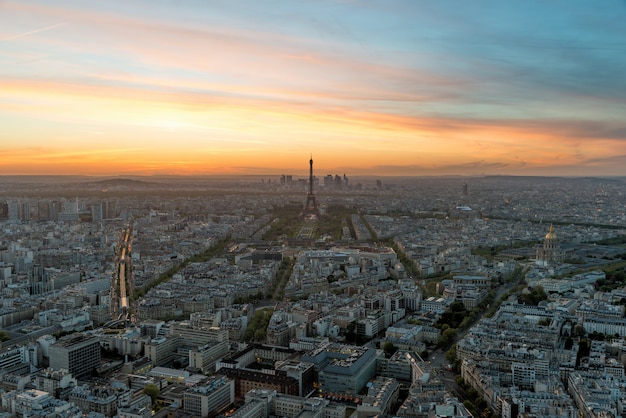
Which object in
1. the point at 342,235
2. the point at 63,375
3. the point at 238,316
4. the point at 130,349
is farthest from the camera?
the point at 342,235

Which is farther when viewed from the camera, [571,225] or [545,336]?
[571,225]

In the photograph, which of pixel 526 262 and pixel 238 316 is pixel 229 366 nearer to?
pixel 238 316

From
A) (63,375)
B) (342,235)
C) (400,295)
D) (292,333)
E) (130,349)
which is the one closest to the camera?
(63,375)

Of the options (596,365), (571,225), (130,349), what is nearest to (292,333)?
(130,349)

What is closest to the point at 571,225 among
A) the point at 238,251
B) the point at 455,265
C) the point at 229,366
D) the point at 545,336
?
the point at 455,265

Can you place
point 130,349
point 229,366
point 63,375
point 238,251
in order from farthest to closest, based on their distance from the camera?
1. point 238,251
2. point 130,349
3. point 229,366
4. point 63,375

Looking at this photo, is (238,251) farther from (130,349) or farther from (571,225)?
(571,225)

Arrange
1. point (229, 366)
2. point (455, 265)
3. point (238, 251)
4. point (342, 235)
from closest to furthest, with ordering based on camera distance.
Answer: point (229, 366)
point (455, 265)
point (238, 251)
point (342, 235)

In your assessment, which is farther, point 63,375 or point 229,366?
point 229,366
